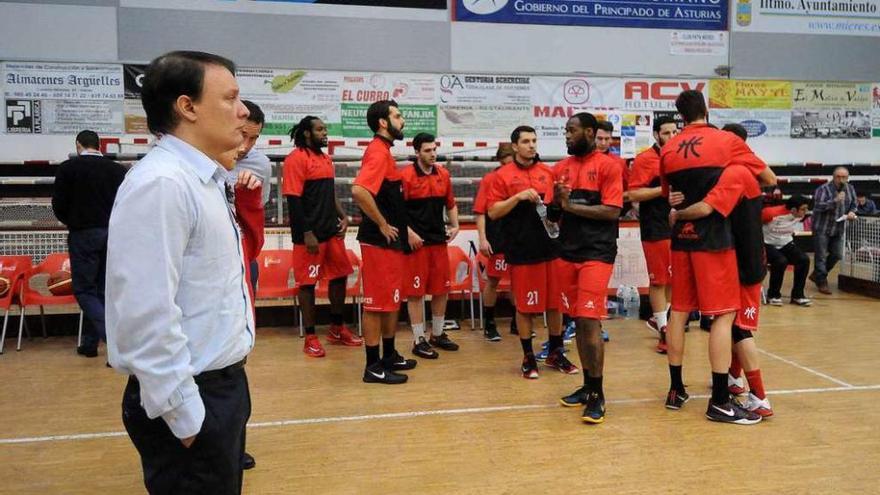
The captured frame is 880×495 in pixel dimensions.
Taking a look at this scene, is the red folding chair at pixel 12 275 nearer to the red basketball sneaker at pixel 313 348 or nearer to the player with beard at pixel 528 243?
the red basketball sneaker at pixel 313 348

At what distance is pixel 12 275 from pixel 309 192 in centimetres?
290

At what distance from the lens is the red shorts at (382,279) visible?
17.7 ft

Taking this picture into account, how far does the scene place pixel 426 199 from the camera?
6324 mm

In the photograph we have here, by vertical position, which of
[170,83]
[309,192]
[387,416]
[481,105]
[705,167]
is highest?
[481,105]

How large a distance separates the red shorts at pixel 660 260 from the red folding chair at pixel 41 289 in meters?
5.25

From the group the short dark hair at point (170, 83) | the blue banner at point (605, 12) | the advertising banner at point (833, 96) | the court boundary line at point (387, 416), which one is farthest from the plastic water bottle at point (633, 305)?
the advertising banner at point (833, 96)

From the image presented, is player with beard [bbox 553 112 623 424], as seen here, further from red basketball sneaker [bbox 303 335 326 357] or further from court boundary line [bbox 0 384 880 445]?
red basketball sneaker [bbox 303 335 326 357]

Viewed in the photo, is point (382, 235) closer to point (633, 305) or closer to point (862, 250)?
point (633, 305)

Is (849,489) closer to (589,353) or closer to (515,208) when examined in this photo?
(589,353)

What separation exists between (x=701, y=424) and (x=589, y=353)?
0.79 metres

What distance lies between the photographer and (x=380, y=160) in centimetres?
525

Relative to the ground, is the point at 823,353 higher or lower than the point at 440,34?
lower

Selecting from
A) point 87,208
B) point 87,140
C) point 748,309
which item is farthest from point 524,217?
point 87,140

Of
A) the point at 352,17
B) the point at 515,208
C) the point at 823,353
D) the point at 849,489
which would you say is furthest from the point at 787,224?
the point at 352,17
